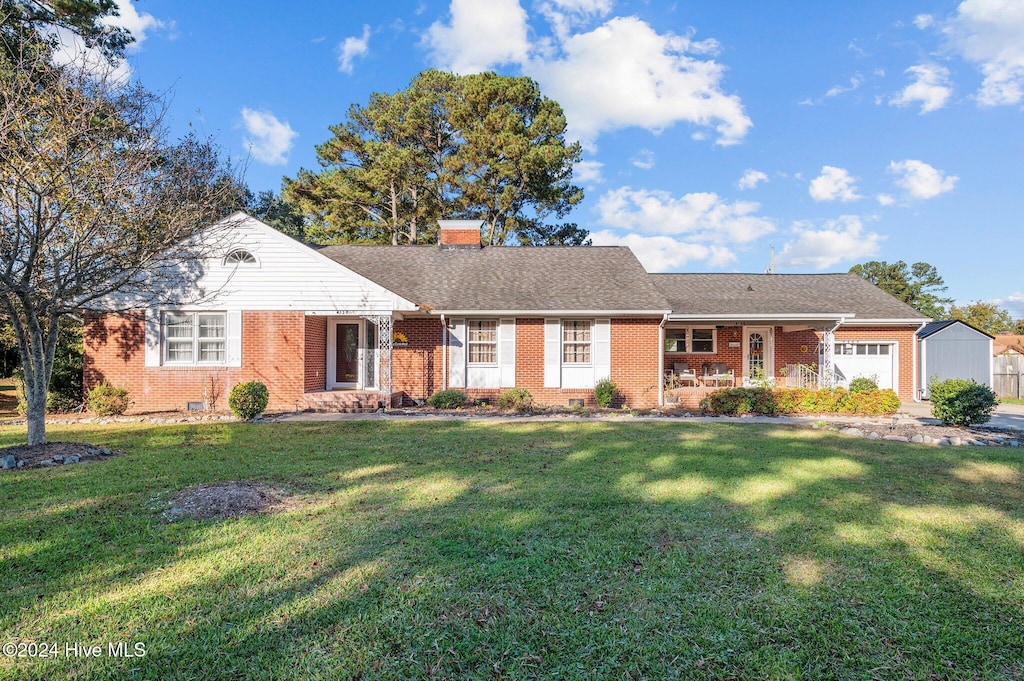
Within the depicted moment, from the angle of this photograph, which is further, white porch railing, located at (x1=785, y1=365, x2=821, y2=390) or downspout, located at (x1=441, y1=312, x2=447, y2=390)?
white porch railing, located at (x1=785, y1=365, x2=821, y2=390)

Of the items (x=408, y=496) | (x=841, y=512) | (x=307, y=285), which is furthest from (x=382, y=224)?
(x=841, y=512)

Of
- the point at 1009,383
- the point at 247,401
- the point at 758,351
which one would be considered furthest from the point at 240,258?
the point at 1009,383

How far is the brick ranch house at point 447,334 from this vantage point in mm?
13609

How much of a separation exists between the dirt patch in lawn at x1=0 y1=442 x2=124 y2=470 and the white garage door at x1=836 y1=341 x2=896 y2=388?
20.6 meters

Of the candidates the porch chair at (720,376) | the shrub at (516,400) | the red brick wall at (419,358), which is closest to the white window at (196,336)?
the red brick wall at (419,358)

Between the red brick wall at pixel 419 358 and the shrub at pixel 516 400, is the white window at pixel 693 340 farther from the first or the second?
the red brick wall at pixel 419 358

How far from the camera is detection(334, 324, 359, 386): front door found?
1531 centimetres

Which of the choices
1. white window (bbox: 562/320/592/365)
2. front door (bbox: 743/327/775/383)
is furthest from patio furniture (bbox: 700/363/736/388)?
white window (bbox: 562/320/592/365)

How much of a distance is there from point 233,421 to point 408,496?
797 centimetres

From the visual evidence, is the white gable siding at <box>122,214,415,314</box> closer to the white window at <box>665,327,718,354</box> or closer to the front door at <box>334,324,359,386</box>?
the front door at <box>334,324,359,386</box>

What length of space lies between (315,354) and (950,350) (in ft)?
72.4

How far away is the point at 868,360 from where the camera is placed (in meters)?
17.9

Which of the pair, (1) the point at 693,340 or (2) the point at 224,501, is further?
(1) the point at 693,340

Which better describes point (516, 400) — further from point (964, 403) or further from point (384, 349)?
point (964, 403)
